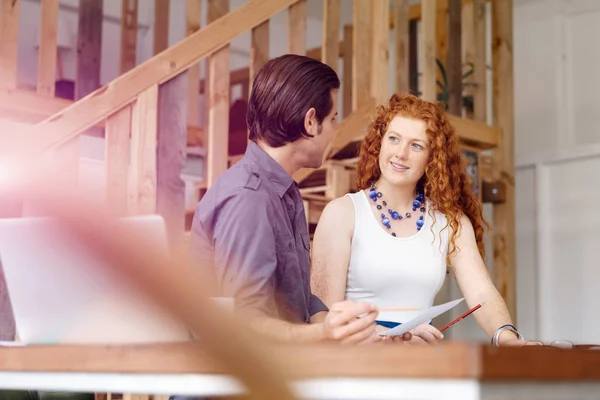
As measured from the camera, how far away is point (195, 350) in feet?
1.10

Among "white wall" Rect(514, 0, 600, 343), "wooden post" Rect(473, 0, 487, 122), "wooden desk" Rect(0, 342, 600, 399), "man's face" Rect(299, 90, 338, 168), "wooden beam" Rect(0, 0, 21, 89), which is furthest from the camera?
"white wall" Rect(514, 0, 600, 343)

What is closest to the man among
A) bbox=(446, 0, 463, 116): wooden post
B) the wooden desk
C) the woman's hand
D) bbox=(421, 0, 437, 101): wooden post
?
the woman's hand

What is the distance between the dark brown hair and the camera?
157cm

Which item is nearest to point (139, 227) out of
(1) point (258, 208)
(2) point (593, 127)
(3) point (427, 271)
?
(1) point (258, 208)

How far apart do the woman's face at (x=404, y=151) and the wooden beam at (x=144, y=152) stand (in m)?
0.86

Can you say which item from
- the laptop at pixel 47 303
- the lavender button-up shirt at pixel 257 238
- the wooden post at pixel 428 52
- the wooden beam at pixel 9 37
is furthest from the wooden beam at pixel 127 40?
the laptop at pixel 47 303

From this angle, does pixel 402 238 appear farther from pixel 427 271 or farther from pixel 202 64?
pixel 202 64

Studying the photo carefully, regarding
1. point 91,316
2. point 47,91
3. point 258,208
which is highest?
point 47,91

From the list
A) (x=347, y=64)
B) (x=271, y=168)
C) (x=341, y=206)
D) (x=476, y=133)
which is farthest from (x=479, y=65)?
(x=271, y=168)

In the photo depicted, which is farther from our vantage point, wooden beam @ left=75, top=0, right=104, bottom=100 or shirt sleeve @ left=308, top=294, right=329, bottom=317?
wooden beam @ left=75, top=0, right=104, bottom=100

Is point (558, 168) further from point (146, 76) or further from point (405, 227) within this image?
point (405, 227)

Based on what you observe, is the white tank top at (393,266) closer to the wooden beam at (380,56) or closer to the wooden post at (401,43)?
the wooden beam at (380,56)

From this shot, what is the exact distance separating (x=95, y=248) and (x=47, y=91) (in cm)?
357

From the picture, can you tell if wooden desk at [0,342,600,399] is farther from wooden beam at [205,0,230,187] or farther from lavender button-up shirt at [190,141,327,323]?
wooden beam at [205,0,230,187]
